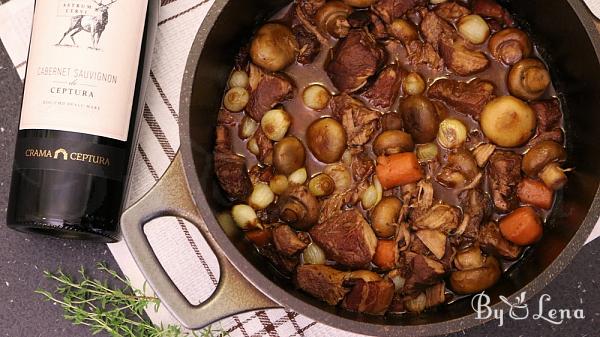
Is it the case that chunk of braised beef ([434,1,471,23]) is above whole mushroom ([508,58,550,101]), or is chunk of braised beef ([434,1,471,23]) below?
above

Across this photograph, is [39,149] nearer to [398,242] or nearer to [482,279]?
[398,242]

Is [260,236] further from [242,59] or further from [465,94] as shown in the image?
[465,94]

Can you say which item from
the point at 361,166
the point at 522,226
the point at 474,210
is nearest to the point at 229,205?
the point at 361,166

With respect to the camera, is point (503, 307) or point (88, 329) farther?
point (88, 329)

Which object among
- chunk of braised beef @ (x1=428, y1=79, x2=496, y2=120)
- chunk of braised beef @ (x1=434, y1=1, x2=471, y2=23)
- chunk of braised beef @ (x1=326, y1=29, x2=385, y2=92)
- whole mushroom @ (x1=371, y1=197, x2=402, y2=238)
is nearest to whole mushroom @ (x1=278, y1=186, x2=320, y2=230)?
whole mushroom @ (x1=371, y1=197, x2=402, y2=238)

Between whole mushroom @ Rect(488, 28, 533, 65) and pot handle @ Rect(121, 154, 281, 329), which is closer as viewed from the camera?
pot handle @ Rect(121, 154, 281, 329)

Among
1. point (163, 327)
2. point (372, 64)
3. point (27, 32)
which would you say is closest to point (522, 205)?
point (372, 64)

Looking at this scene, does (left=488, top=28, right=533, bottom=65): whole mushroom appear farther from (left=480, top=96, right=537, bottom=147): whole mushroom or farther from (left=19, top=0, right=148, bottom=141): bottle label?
(left=19, top=0, right=148, bottom=141): bottle label
